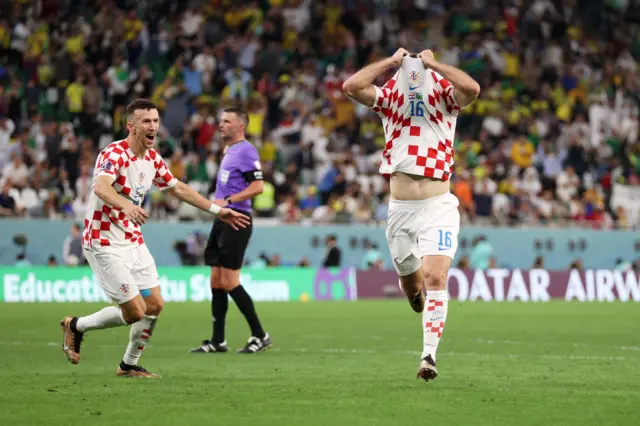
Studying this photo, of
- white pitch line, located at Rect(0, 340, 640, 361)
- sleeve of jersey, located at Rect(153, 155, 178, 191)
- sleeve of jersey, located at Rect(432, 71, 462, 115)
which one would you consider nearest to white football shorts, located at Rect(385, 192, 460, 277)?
sleeve of jersey, located at Rect(432, 71, 462, 115)

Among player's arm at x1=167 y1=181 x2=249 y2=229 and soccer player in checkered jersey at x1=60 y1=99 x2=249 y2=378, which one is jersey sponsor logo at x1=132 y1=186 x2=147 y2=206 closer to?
soccer player in checkered jersey at x1=60 y1=99 x2=249 y2=378

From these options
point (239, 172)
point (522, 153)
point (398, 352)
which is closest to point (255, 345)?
point (398, 352)

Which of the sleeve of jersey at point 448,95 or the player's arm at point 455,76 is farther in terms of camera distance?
the sleeve of jersey at point 448,95

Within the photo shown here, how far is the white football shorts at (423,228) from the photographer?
9.83 metres

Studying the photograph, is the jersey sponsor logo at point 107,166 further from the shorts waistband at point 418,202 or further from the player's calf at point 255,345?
the player's calf at point 255,345

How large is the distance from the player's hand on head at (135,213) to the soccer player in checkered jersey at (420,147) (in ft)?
6.38

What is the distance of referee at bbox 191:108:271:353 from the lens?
13.5m

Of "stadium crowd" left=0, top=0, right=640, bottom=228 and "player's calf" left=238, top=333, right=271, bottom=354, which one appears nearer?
"player's calf" left=238, top=333, right=271, bottom=354

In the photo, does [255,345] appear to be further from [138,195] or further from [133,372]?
[138,195]

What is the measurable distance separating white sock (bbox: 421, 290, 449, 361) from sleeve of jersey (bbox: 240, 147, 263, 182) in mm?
4278

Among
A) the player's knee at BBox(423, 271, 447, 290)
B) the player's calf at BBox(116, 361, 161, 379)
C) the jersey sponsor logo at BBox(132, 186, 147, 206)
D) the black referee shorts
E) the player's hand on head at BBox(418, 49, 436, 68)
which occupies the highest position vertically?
the player's hand on head at BBox(418, 49, 436, 68)

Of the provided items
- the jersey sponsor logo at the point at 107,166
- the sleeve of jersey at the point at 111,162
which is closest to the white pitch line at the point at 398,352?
the sleeve of jersey at the point at 111,162

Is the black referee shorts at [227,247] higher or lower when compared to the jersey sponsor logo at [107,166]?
lower

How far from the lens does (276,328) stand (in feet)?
57.2
